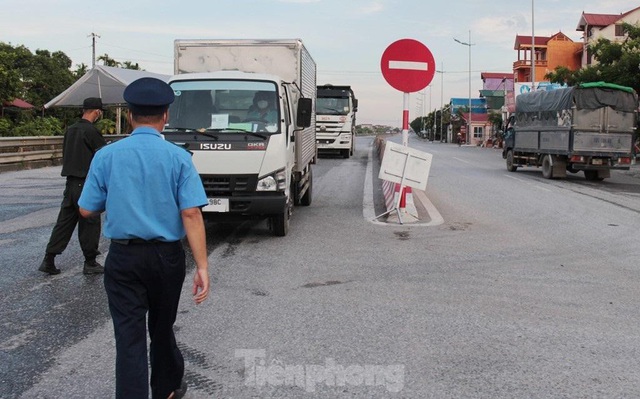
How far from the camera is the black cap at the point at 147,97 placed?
3238 millimetres

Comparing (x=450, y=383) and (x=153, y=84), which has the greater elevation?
(x=153, y=84)

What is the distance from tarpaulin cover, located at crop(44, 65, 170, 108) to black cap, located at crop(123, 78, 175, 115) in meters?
19.3

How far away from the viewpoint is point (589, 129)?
20234 mm

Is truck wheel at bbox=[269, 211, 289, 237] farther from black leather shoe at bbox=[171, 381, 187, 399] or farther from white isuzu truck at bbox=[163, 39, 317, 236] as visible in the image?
black leather shoe at bbox=[171, 381, 187, 399]

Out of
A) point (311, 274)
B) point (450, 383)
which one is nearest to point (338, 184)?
point (311, 274)

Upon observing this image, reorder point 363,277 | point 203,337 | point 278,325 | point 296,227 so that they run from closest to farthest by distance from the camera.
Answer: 1. point 203,337
2. point 278,325
3. point 363,277
4. point 296,227

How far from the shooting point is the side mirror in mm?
9422

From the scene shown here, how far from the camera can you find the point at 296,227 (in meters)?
10.2

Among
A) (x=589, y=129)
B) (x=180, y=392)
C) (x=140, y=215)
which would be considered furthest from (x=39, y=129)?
(x=140, y=215)

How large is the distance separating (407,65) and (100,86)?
14558 mm

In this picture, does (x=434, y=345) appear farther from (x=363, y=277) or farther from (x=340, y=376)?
(x=363, y=277)

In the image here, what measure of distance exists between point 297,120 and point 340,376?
5.85 metres

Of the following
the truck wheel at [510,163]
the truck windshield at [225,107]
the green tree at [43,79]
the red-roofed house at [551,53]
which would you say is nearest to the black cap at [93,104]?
the truck windshield at [225,107]

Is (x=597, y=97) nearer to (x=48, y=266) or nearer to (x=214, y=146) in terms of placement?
(x=214, y=146)
